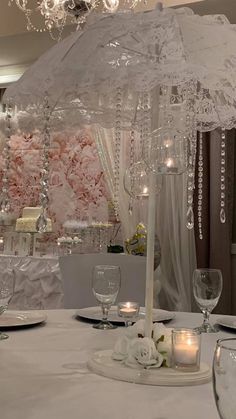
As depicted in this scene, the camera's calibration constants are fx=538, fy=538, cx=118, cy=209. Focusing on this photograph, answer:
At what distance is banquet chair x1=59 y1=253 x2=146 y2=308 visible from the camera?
2369 mm

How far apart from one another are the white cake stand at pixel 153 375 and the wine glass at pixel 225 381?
0.34 meters

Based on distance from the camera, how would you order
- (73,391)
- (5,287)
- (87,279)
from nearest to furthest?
(73,391), (5,287), (87,279)

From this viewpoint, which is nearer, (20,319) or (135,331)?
(135,331)

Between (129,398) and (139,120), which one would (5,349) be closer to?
(129,398)

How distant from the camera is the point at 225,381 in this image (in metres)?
0.69

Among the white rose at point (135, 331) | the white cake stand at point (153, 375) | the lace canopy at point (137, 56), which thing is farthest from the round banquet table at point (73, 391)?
the lace canopy at point (137, 56)

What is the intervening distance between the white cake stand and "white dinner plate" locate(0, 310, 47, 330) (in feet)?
1.55

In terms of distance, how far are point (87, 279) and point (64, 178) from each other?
2.61 m

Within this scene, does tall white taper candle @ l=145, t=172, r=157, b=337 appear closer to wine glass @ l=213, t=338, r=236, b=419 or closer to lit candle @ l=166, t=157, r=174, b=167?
wine glass @ l=213, t=338, r=236, b=419

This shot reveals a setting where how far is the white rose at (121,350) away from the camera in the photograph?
3.71 ft

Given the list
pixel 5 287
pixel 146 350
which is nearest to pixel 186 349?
pixel 146 350

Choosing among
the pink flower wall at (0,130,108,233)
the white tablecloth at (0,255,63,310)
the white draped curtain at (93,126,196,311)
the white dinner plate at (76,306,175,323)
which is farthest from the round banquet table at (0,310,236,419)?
the pink flower wall at (0,130,108,233)

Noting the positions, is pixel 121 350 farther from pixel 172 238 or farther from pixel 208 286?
pixel 172 238

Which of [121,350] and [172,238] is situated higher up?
[172,238]
